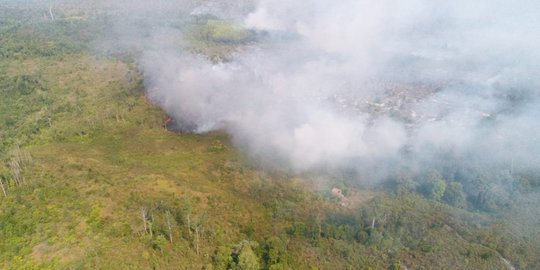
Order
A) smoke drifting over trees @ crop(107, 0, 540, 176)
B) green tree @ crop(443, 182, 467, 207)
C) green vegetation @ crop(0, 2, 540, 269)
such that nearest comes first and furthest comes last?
green vegetation @ crop(0, 2, 540, 269) < green tree @ crop(443, 182, 467, 207) < smoke drifting over trees @ crop(107, 0, 540, 176)

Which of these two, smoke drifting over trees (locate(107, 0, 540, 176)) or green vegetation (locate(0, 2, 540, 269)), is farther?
smoke drifting over trees (locate(107, 0, 540, 176))

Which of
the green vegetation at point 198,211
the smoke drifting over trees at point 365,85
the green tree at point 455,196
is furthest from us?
the smoke drifting over trees at point 365,85

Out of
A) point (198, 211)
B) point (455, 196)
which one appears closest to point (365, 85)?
point (455, 196)

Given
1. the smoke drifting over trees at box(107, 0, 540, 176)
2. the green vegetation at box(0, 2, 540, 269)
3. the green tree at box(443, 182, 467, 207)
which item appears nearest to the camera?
the green vegetation at box(0, 2, 540, 269)

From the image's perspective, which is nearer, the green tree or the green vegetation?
the green vegetation

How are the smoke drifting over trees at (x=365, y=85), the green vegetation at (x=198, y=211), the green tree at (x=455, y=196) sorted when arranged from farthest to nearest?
1. the smoke drifting over trees at (x=365, y=85)
2. the green tree at (x=455, y=196)
3. the green vegetation at (x=198, y=211)

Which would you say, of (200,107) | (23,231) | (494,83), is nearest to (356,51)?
(494,83)
